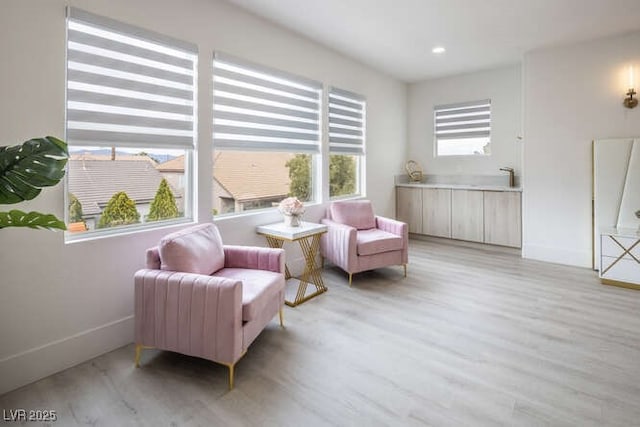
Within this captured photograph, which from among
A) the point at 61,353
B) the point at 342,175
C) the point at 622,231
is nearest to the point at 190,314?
the point at 61,353

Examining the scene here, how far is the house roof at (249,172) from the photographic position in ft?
10.7

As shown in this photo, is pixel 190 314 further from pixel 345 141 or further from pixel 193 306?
pixel 345 141

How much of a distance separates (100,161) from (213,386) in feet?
5.64

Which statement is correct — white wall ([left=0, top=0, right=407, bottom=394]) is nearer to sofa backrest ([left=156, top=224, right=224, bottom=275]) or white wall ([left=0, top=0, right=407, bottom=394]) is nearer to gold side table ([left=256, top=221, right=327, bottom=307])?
sofa backrest ([left=156, top=224, right=224, bottom=275])

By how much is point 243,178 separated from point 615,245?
387cm

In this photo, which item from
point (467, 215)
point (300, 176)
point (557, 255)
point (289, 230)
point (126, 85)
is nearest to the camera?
point (126, 85)

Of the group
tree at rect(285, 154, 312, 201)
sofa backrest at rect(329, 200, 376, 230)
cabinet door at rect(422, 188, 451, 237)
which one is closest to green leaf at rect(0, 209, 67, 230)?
tree at rect(285, 154, 312, 201)

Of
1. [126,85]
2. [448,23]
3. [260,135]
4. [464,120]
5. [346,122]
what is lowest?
[260,135]

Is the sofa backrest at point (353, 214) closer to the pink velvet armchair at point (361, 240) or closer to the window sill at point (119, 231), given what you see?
the pink velvet armchair at point (361, 240)

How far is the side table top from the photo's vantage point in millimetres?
3203

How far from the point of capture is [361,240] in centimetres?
383

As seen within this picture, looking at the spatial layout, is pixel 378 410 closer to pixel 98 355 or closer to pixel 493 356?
pixel 493 356

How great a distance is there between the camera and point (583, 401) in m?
1.87

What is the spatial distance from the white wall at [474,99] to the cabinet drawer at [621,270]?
194 centimetres
